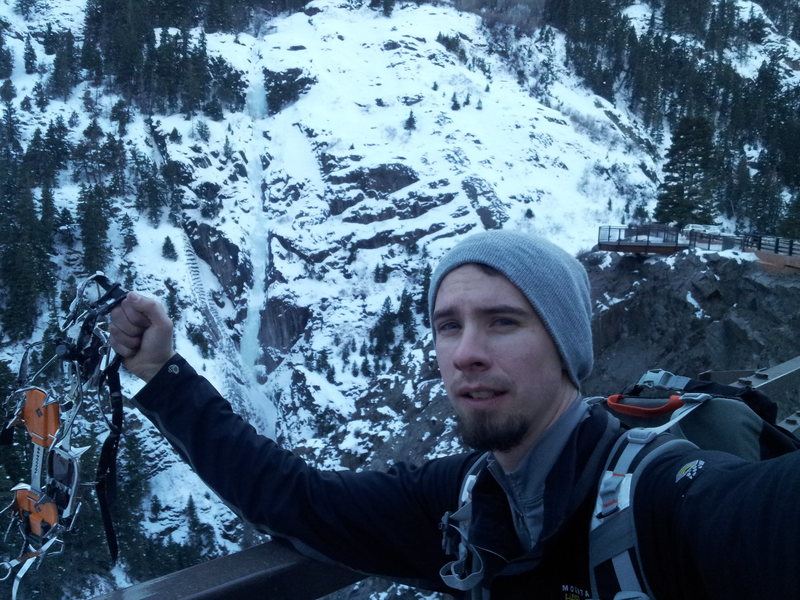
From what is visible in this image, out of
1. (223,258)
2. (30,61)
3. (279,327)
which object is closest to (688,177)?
(279,327)

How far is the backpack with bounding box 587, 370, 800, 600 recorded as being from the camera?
2.85 feet

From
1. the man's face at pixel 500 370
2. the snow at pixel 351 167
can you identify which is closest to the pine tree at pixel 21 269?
the snow at pixel 351 167

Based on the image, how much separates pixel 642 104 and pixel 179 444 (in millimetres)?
48304

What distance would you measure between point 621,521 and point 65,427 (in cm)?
116

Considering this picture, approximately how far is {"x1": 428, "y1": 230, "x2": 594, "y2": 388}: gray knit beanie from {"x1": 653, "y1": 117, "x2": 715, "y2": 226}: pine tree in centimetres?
2318

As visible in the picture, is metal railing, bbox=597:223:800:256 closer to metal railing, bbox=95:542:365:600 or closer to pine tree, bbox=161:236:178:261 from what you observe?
metal railing, bbox=95:542:365:600

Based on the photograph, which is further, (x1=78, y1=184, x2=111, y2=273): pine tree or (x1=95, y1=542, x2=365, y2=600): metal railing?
(x1=78, y1=184, x2=111, y2=273): pine tree

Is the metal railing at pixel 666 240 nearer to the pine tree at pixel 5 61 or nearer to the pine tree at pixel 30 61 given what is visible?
the pine tree at pixel 30 61

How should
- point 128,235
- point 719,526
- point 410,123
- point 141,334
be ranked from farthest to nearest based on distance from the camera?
1. point 410,123
2. point 128,235
3. point 141,334
4. point 719,526

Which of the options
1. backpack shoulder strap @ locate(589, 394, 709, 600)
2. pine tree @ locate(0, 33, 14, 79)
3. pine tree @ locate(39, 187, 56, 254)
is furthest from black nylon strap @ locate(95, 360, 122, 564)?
pine tree @ locate(0, 33, 14, 79)

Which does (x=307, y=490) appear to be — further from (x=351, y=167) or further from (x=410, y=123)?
(x=410, y=123)

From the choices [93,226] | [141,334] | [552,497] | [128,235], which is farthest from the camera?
[128,235]

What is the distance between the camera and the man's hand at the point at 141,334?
1424 millimetres

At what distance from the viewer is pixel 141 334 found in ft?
4.83
